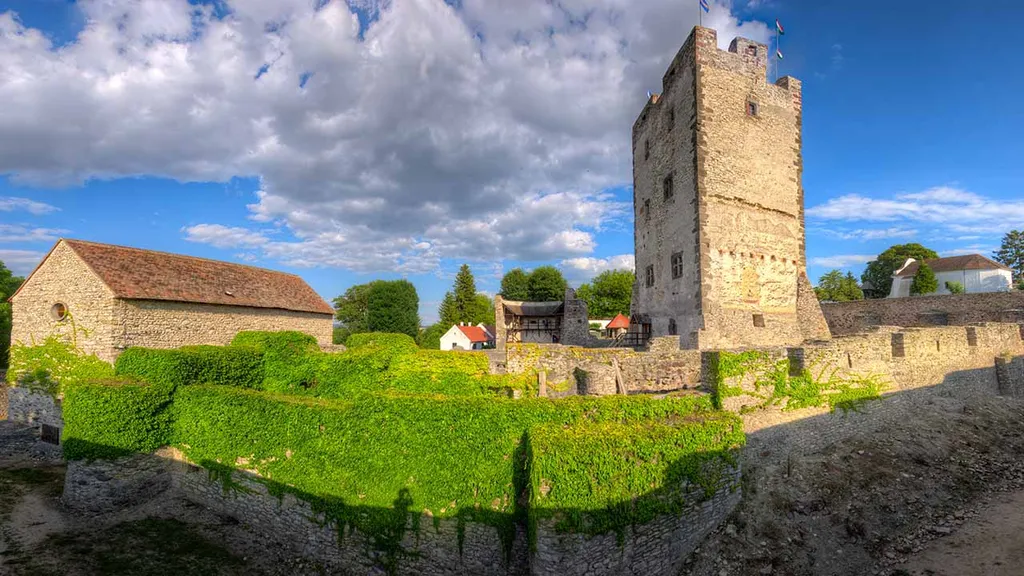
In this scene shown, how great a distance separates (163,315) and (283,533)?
10.9 m

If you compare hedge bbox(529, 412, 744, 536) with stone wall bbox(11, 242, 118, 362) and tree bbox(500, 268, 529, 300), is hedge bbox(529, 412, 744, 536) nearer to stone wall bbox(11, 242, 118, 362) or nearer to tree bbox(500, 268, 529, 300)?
stone wall bbox(11, 242, 118, 362)

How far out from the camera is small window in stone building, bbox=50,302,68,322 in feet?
50.6

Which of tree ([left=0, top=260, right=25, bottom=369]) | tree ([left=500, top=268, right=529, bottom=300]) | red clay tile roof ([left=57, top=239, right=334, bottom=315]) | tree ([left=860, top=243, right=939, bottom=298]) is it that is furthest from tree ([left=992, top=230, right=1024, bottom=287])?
tree ([left=0, top=260, right=25, bottom=369])

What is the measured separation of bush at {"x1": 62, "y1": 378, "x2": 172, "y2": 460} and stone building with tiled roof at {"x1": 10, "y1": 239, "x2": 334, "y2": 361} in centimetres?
327

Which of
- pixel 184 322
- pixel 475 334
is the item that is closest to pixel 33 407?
pixel 184 322

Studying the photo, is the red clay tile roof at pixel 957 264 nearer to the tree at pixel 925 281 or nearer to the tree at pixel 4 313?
the tree at pixel 925 281

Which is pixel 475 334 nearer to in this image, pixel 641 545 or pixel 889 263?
pixel 641 545

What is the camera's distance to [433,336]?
52.7 meters

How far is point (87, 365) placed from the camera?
14.7 metres

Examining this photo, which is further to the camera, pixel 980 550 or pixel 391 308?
pixel 391 308

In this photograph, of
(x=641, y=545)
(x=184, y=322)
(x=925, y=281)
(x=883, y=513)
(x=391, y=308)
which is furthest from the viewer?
(x=391, y=308)

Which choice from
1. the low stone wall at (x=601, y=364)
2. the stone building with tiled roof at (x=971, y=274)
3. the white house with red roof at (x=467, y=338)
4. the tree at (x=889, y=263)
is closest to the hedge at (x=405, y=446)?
the low stone wall at (x=601, y=364)

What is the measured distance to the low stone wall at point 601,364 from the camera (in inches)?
426

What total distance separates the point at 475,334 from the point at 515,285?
11.1 meters
